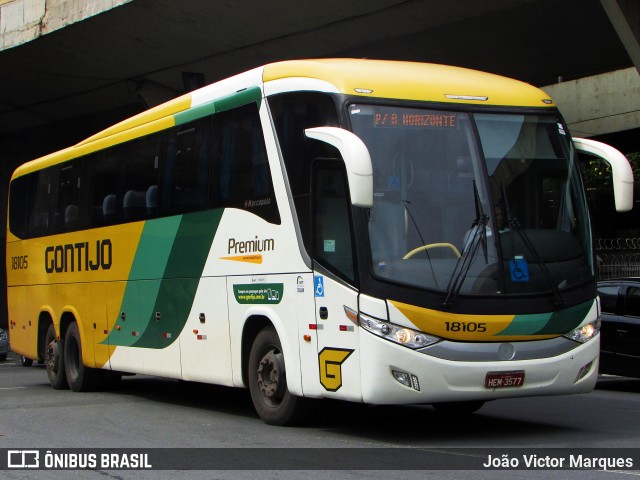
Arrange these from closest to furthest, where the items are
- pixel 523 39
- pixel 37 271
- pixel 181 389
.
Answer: pixel 181 389 → pixel 37 271 → pixel 523 39

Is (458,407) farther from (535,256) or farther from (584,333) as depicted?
(535,256)

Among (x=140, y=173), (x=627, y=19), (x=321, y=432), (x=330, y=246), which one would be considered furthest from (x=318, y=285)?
(x=627, y=19)

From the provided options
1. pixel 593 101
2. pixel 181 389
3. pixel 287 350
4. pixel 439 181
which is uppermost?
pixel 593 101

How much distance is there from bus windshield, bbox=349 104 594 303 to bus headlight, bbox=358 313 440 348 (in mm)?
391

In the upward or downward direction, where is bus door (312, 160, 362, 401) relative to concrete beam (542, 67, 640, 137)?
downward

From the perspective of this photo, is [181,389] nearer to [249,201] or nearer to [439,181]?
[249,201]

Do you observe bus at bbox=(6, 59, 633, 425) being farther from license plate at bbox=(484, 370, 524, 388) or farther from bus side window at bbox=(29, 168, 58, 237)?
bus side window at bbox=(29, 168, 58, 237)

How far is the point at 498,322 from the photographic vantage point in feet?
29.7

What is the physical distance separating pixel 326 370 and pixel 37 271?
30.6ft

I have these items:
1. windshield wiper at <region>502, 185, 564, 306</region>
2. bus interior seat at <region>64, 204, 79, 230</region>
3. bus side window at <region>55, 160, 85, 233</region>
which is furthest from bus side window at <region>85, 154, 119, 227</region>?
windshield wiper at <region>502, 185, 564, 306</region>

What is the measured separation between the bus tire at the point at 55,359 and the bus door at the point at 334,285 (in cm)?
801

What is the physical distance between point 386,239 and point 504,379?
1.58 meters

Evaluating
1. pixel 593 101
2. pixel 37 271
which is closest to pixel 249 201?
pixel 37 271

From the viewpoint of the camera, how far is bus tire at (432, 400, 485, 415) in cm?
1138
